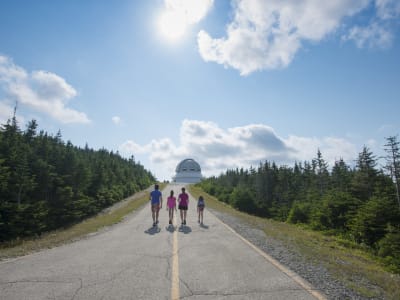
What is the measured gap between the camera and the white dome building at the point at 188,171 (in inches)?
6139

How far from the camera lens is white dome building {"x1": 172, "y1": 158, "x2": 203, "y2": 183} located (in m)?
156

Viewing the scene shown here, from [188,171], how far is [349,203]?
140573 mm

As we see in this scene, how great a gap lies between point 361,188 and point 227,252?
27.5 metres

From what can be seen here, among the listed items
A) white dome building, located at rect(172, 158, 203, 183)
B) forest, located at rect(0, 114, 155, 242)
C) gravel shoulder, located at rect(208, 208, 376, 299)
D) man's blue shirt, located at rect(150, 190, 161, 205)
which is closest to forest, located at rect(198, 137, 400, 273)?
gravel shoulder, located at rect(208, 208, 376, 299)

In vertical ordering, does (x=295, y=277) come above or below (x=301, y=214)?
above

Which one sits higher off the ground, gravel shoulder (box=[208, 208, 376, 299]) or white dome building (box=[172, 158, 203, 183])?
white dome building (box=[172, 158, 203, 183])

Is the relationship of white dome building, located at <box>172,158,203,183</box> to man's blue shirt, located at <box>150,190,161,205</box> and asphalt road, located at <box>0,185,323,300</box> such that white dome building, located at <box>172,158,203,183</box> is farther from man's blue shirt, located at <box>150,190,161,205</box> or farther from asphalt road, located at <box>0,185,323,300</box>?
asphalt road, located at <box>0,185,323,300</box>

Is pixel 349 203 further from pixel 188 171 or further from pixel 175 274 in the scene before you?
pixel 188 171

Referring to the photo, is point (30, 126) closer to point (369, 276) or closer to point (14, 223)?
point (14, 223)

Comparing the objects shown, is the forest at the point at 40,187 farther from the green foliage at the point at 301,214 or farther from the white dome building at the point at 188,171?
the white dome building at the point at 188,171

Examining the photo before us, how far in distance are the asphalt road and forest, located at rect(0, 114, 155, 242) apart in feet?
56.1

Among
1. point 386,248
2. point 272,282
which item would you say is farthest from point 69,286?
point 386,248

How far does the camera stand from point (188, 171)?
161250 mm

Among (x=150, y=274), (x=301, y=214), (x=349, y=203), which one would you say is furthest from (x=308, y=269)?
(x=301, y=214)
